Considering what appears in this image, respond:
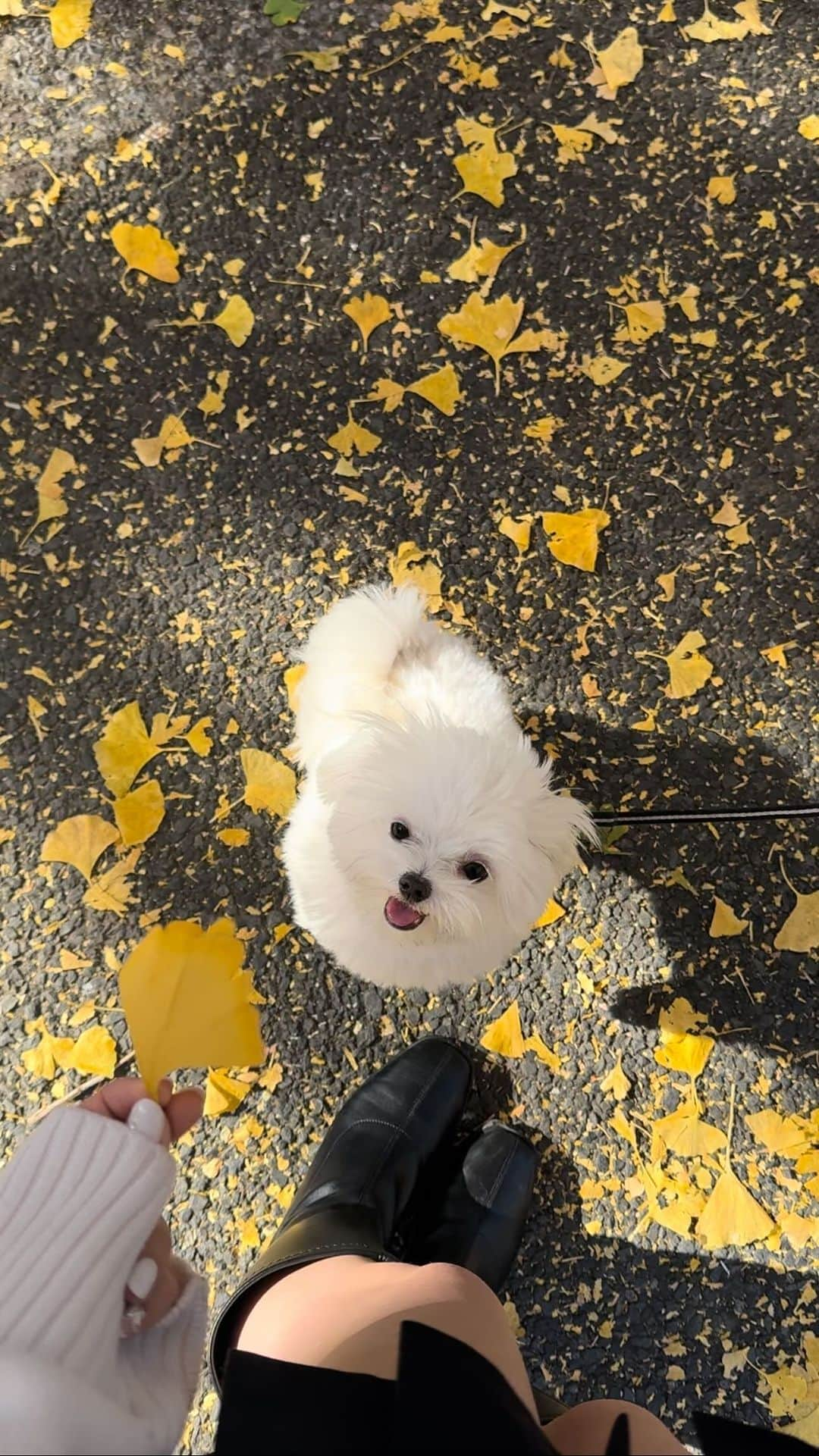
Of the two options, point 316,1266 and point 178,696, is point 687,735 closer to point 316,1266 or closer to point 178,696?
point 178,696

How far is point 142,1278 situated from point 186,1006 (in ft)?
0.82

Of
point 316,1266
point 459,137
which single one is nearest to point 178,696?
point 316,1266

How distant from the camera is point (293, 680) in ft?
5.92

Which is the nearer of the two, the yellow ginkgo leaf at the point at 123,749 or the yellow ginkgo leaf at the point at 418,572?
the yellow ginkgo leaf at the point at 123,749

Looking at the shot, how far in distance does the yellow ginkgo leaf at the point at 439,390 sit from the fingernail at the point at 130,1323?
5.61ft

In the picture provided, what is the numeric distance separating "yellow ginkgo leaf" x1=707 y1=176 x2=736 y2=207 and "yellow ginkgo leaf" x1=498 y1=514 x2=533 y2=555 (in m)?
0.95

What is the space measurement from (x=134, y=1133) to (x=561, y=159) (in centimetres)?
222

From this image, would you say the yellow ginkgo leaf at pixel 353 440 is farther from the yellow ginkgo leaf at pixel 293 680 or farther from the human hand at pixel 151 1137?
the human hand at pixel 151 1137

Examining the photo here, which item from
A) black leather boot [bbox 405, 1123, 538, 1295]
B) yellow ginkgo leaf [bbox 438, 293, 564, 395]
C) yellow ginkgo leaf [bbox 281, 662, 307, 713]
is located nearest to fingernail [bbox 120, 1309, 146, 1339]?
black leather boot [bbox 405, 1123, 538, 1295]

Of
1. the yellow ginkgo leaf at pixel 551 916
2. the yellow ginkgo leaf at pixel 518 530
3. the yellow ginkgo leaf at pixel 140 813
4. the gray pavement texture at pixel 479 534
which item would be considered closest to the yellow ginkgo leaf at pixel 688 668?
the gray pavement texture at pixel 479 534

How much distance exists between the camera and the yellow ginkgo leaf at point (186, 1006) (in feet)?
3.02

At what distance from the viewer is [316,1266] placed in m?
1.30

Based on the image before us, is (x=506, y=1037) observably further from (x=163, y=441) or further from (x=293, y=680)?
(x=163, y=441)

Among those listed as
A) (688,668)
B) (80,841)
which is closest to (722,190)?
(688,668)
